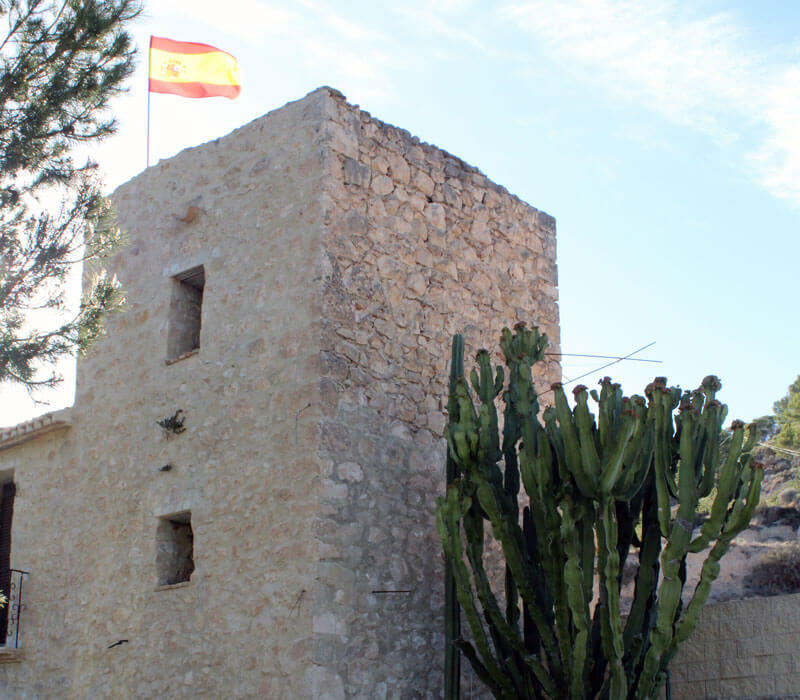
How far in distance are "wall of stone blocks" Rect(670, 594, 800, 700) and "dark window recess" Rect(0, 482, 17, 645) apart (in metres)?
6.59

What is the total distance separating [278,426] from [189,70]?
4.58 metres

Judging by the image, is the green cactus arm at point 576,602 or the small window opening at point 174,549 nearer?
the green cactus arm at point 576,602

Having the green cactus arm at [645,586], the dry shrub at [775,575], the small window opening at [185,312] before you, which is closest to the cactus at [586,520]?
the green cactus arm at [645,586]

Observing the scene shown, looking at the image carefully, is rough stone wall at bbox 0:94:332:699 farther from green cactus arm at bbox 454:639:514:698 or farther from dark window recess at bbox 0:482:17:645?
green cactus arm at bbox 454:639:514:698

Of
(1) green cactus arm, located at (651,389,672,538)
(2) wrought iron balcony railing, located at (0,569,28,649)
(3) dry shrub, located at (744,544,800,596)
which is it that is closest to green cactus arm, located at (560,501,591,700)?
(1) green cactus arm, located at (651,389,672,538)

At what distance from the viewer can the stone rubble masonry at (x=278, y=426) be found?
27.3ft

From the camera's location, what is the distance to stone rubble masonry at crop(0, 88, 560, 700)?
832cm

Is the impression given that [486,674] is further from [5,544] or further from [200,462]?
[5,544]

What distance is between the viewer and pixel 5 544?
11523mm

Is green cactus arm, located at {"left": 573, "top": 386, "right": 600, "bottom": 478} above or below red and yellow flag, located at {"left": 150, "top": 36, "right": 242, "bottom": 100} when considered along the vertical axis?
below

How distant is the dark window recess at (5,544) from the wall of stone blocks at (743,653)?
6587 millimetres

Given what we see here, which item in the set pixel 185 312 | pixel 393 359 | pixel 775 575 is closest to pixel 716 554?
pixel 393 359

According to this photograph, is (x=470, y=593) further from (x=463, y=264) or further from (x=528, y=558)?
(x=463, y=264)

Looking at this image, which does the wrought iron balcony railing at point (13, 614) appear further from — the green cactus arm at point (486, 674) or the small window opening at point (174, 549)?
the green cactus arm at point (486, 674)
